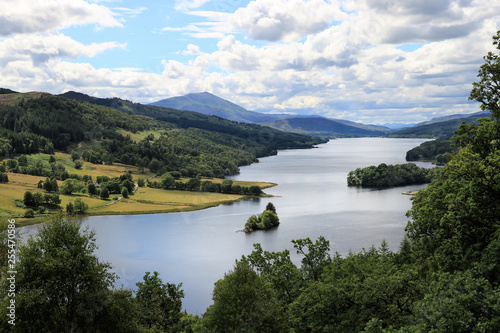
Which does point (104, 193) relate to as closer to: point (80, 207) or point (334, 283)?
point (80, 207)

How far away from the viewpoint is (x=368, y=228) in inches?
2638

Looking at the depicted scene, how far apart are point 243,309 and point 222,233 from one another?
5082 cm

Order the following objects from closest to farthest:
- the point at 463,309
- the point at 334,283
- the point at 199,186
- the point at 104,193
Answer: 1. the point at 463,309
2. the point at 334,283
3. the point at 104,193
4. the point at 199,186

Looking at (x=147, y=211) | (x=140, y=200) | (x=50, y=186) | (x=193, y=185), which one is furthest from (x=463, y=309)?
(x=193, y=185)

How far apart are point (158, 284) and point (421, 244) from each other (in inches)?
680

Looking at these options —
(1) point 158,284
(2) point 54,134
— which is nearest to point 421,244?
(1) point 158,284

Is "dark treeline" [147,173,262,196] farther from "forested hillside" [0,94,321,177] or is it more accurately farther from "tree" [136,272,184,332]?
"tree" [136,272,184,332]

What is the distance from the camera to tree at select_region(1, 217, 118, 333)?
16.1 meters

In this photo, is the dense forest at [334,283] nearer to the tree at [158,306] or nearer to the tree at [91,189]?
the tree at [158,306]

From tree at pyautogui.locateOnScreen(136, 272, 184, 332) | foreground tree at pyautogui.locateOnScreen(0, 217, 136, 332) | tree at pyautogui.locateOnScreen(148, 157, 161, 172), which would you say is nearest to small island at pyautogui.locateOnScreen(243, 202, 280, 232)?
tree at pyautogui.locateOnScreen(136, 272, 184, 332)

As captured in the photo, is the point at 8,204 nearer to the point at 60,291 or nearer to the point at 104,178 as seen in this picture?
the point at 104,178

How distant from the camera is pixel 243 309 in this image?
19141 mm

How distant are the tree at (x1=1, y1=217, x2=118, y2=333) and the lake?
2136 cm

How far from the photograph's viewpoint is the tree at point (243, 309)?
753 inches
